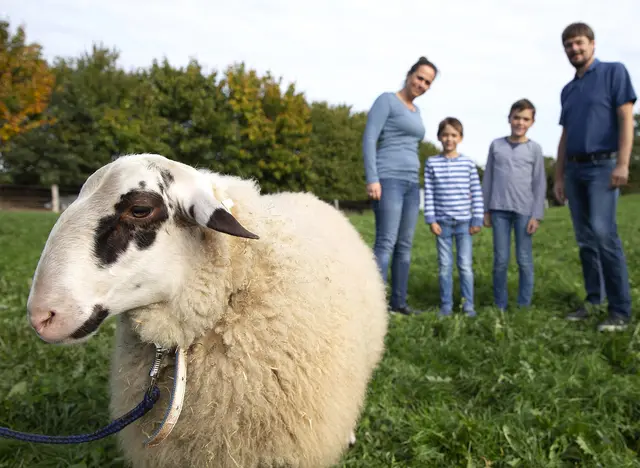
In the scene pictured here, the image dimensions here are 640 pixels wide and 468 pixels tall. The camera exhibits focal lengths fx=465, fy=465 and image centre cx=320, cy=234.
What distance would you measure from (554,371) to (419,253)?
16.9 feet

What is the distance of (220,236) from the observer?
175cm

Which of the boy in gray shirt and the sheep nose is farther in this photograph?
the boy in gray shirt

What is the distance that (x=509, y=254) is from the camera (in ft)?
14.8

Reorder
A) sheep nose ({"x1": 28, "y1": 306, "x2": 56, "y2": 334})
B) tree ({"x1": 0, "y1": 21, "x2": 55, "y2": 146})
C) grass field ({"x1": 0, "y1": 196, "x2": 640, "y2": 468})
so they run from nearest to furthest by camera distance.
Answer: sheep nose ({"x1": 28, "y1": 306, "x2": 56, "y2": 334}) < grass field ({"x1": 0, "y1": 196, "x2": 640, "y2": 468}) < tree ({"x1": 0, "y1": 21, "x2": 55, "y2": 146})

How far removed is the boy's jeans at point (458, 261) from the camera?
14.9 feet

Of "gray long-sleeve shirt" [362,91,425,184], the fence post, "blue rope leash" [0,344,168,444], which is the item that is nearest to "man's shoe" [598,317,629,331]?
"gray long-sleeve shirt" [362,91,425,184]

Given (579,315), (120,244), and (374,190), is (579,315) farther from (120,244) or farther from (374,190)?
(120,244)

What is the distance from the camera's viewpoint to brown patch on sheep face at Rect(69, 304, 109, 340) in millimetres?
1461

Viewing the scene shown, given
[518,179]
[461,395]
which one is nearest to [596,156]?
[518,179]

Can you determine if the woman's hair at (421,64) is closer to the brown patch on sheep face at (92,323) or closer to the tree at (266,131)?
the brown patch on sheep face at (92,323)

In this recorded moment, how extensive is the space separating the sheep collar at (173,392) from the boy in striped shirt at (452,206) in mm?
3235

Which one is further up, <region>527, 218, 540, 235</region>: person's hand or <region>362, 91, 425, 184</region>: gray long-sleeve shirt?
<region>362, 91, 425, 184</region>: gray long-sleeve shirt

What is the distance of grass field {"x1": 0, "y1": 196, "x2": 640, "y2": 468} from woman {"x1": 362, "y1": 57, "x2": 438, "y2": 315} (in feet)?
2.83

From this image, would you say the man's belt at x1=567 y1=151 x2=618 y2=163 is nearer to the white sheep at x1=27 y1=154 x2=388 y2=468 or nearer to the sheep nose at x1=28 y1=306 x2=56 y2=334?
the white sheep at x1=27 y1=154 x2=388 y2=468
